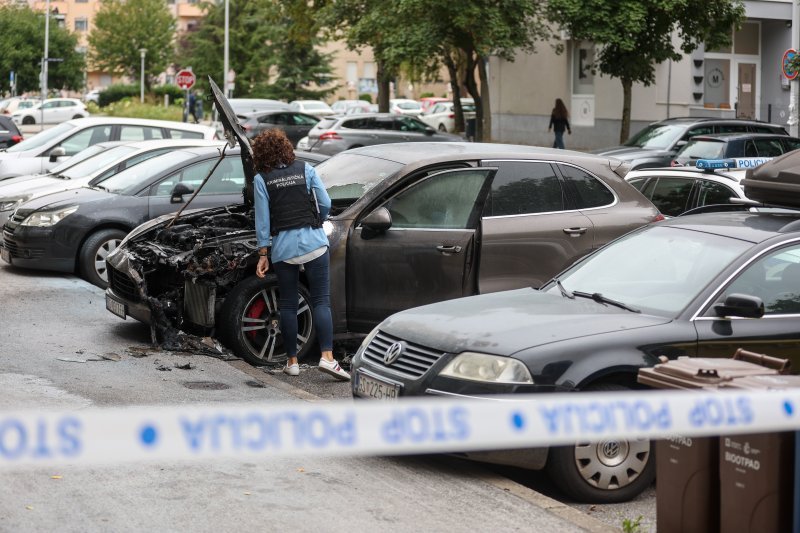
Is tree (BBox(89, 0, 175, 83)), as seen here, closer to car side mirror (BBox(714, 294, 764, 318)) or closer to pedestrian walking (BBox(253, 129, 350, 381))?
pedestrian walking (BBox(253, 129, 350, 381))

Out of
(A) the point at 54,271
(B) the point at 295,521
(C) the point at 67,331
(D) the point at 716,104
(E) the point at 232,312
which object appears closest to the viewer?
(B) the point at 295,521

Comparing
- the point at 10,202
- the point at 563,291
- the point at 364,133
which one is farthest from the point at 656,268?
the point at 364,133

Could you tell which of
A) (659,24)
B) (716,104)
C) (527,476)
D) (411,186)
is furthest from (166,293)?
(716,104)

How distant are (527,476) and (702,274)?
1.47 m

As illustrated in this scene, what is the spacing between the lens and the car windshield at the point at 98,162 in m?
15.1

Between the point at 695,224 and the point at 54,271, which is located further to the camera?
the point at 54,271

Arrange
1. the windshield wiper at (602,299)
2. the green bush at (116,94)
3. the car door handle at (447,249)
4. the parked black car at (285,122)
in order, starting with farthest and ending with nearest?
the green bush at (116,94)
the parked black car at (285,122)
the car door handle at (447,249)
the windshield wiper at (602,299)

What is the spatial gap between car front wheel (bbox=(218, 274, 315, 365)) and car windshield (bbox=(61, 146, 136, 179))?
6019mm

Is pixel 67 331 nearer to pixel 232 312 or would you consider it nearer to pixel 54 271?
pixel 232 312

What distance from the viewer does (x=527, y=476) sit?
6.76 metres

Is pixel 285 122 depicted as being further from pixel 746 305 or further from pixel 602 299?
pixel 746 305

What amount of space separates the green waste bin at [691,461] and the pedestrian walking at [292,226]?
3.99m


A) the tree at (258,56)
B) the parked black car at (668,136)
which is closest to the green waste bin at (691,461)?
the parked black car at (668,136)

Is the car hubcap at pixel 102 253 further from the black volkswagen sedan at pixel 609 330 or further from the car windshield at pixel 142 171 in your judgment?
the black volkswagen sedan at pixel 609 330
